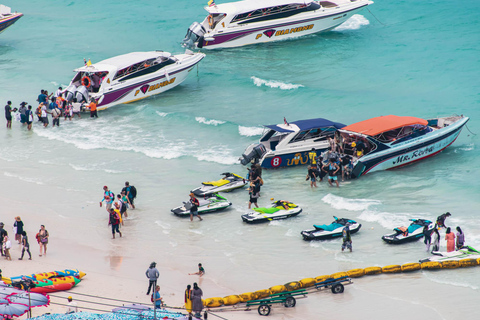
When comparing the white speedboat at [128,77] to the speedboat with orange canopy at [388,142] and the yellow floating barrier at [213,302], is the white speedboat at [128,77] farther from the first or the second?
the yellow floating barrier at [213,302]

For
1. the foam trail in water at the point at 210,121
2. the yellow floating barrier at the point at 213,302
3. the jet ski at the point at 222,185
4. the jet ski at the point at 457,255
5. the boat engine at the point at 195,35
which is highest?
the boat engine at the point at 195,35

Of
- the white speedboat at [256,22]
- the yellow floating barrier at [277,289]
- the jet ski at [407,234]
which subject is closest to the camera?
the yellow floating barrier at [277,289]

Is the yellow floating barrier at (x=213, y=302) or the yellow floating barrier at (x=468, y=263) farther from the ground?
the yellow floating barrier at (x=468, y=263)

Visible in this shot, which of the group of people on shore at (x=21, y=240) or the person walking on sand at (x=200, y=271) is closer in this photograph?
the person walking on sand at (x=200, y=271)

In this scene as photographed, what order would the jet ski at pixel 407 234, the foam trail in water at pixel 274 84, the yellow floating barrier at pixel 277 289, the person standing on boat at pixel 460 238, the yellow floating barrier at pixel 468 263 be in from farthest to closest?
the foam trail in water at pixel 274 84 → the jet ski at pixel 407 234 → the person standing on boat at pixel 460 238 → the yellow floating barrier at pixel 468 263 → the yellow floating barrier at pixel 277 289

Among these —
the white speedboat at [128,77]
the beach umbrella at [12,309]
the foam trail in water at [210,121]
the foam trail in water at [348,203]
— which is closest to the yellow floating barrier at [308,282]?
the foam trail in water at [348,203]

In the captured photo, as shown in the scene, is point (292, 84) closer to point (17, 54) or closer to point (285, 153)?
point (285, 153)

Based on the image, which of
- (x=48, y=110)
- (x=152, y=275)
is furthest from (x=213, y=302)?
(x=48, y=110)
